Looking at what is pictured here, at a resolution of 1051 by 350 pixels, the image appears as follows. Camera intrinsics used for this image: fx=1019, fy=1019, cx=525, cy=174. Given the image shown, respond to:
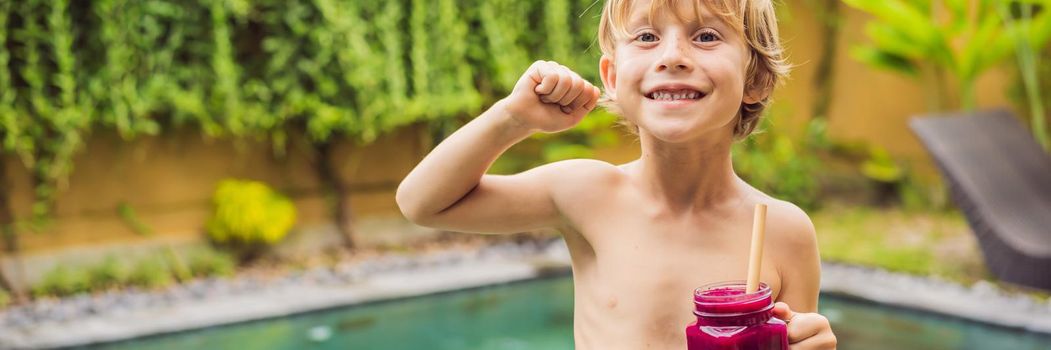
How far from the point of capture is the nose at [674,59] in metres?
1.19

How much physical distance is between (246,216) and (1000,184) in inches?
169

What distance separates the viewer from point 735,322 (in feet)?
3.34

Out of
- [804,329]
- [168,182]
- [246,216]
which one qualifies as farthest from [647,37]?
[168,182]

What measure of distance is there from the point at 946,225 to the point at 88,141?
592 cm

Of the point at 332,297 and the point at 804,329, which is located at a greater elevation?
the point at 804,329

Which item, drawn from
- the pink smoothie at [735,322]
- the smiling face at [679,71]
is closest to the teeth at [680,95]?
the smiling face at [679,71]

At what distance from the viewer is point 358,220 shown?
7.05 metres

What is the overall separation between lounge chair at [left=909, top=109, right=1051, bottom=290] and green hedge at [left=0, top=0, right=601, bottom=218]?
6.72 ft

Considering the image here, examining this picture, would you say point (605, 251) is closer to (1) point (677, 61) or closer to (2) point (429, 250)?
(1) point (677, 61)

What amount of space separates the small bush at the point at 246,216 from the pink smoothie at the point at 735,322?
5.47m

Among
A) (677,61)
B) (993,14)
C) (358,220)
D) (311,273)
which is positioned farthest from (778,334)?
(993,14)

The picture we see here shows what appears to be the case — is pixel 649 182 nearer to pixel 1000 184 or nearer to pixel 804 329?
pixel 804 329

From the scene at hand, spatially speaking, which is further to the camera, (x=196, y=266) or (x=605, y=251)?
(x=196, y=266)

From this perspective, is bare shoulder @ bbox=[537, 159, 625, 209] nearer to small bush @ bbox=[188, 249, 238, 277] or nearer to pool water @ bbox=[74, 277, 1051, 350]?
pool water @ bbox=[74, 277, 1051, 350]
